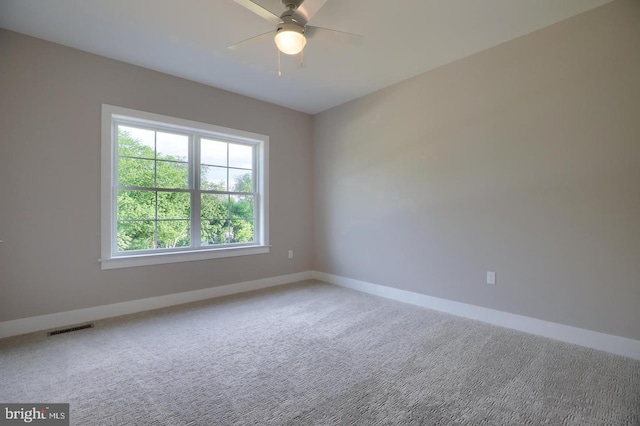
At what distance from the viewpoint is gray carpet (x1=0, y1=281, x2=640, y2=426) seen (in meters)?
1.65

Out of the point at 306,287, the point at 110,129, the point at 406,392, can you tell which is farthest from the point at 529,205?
the point at 110,129

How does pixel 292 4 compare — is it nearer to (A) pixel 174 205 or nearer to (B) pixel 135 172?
(B) pixel 135 172

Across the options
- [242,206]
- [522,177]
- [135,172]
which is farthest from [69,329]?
[522,177]

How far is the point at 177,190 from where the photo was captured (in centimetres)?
366

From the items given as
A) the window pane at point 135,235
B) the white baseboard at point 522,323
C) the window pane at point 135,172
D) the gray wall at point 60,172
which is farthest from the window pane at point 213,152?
the white baseboard at point 522,323

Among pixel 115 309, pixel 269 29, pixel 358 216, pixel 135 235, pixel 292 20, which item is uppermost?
pixel 269 29

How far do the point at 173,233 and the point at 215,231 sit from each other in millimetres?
543

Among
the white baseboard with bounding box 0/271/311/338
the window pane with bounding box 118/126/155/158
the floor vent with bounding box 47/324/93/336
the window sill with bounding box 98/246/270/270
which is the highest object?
the window pane with bounding box 118/126/155/158

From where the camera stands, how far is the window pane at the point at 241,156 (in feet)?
13.8

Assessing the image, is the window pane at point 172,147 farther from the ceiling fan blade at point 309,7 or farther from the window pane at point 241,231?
the ceiling fan blade at point 309,7

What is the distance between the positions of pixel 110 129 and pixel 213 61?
51.8 inches

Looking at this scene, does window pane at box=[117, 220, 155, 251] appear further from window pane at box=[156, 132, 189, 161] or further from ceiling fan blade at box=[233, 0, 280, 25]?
ceiling fan blade at box=[233, 0, 280, 25]

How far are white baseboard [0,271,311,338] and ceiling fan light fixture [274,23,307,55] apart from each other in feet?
9.94

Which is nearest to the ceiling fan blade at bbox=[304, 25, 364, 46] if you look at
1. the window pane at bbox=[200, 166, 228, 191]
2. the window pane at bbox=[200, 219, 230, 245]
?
the window pane at bbox=[200, 166, 228, 191]
